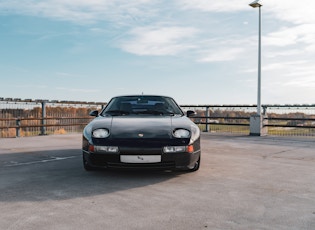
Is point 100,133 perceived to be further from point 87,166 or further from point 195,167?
point 195,167

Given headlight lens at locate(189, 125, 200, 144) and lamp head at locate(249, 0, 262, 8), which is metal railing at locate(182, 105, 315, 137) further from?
headlight lens at locate(189, 125, 200, 144)

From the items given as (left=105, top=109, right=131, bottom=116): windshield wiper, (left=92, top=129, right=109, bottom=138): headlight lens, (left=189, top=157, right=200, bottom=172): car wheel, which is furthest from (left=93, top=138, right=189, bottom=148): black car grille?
(left=105, top=109, right=131, bottom=116): windshield wiper

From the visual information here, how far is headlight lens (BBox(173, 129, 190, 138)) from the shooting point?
475cm

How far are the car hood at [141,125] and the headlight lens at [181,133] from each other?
0.06m

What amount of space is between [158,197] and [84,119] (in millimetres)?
11859

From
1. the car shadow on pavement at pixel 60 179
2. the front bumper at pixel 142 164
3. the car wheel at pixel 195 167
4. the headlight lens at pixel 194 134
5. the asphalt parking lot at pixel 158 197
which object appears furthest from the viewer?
the car wheel at pixel 195 167

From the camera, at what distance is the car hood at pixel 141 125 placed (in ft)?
15.3

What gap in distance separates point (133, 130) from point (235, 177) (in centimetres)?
166

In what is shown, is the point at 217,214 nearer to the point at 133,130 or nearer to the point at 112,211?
the point at 112,211

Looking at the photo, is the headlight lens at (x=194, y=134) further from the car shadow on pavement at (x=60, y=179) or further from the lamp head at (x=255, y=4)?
the lamp head at (x=255, y=4)

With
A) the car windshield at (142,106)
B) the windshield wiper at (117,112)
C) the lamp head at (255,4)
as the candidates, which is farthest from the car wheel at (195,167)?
the lamp head at (255,4)

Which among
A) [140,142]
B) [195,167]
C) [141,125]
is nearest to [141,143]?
[140,142]

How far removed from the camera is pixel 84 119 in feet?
49.8

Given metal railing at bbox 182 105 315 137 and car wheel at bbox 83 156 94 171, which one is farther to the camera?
metal railing at bbox 182 105 315 137
